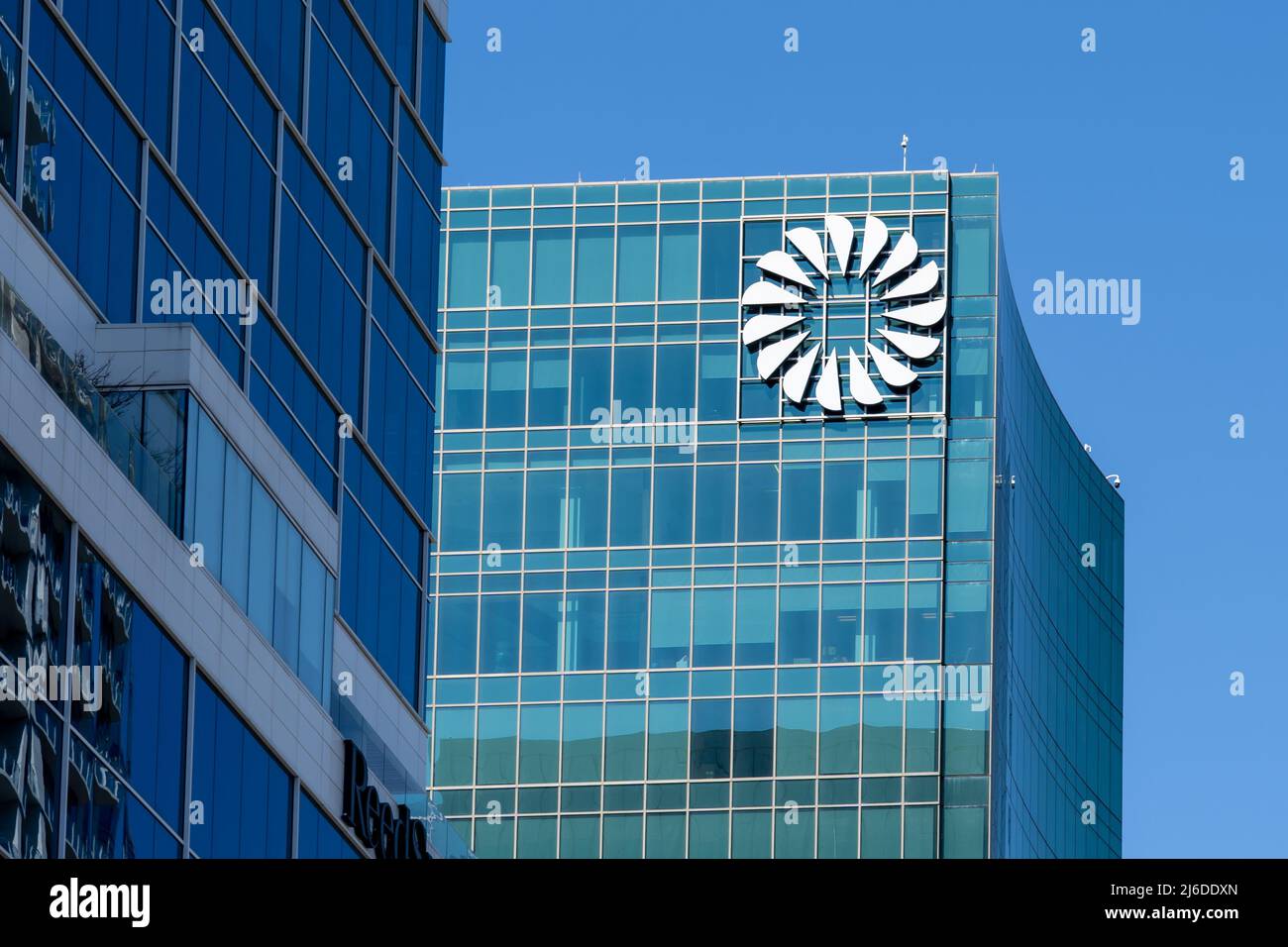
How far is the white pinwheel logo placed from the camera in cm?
9688

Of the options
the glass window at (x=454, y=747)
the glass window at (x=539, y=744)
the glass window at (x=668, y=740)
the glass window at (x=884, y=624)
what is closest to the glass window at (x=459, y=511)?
the glass window at (x=454, y=747)

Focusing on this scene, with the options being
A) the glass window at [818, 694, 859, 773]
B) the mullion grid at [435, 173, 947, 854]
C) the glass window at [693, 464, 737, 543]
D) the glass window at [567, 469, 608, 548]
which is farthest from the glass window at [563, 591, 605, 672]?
the glass window at [818, 694, 859, 773]

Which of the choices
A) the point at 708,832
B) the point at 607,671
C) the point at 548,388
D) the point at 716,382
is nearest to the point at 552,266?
the point at 548,388

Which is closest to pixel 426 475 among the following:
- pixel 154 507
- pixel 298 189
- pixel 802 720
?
pixel 298 189

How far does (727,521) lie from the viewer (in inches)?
3858

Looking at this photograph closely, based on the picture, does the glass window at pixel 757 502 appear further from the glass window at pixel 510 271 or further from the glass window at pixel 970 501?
the glass window at pixel 510 271

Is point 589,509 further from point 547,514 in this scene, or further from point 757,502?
point 757,502

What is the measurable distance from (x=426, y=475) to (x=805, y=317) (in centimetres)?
3948

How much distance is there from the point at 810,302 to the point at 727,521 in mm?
7882

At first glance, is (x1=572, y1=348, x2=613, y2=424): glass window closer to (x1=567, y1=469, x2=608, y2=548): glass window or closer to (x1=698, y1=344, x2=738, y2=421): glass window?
(x1=567, y1=469, x2=608, y2=548): glass window

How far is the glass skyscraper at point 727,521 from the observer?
9531 cm

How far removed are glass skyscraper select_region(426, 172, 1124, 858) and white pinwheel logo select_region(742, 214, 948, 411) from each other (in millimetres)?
105
